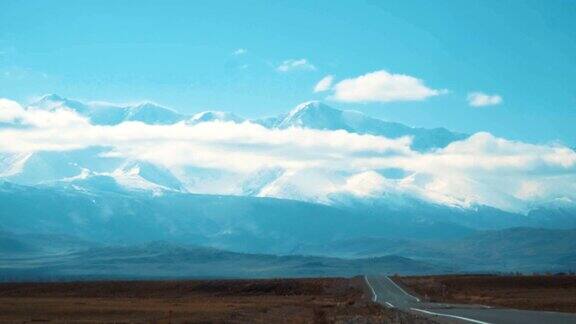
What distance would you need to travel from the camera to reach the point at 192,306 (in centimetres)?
7681

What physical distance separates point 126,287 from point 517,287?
55.1 metres

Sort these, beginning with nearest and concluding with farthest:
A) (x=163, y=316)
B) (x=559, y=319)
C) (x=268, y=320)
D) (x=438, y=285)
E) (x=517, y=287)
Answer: (x=559, y=319) < (x=268, y=320) < (x=163, y=316) < (x=517, y=287) < (x=438, y=285)

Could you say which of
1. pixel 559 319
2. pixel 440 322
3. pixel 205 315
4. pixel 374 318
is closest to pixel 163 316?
pixel 205 315

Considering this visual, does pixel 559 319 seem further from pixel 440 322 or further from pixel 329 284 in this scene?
pixel 329 284

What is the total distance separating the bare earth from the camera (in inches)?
2182

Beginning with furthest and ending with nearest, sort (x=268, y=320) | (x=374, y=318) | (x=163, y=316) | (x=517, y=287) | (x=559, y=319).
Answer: (x=517, y=287), (x=163, y=316), (x=268, y=320), (x=374, y=318), (x=559, y=319)

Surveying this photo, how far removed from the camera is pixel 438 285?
397 feet

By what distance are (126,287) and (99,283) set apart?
611 cm

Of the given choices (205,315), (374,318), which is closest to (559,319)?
(374,318)

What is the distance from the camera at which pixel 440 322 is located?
45688 millimetres

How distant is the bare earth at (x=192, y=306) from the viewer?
55428mm

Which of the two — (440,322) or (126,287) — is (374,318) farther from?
(126,287)

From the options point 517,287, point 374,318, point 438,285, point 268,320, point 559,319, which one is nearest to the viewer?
point 559,319

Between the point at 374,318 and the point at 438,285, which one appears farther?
the point at 438,285
